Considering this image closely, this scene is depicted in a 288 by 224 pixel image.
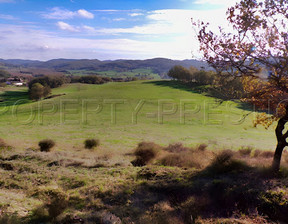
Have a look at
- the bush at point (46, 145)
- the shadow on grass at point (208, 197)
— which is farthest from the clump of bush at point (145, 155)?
the bush at point (46, 145)

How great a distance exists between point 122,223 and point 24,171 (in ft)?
22.4

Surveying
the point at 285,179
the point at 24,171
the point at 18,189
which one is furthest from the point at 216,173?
the point at 24,171

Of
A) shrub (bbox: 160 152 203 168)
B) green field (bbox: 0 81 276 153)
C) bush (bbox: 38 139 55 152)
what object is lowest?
green field (bbox: 0 81 276 153)

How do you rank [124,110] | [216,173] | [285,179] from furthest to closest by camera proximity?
1. [124,110]
2. [216,173]
3. [285,179]

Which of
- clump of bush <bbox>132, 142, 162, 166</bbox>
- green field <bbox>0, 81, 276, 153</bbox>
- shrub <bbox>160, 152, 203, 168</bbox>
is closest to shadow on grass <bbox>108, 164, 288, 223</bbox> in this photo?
shrub <bbox>160, 152, 203, 168</bbox>

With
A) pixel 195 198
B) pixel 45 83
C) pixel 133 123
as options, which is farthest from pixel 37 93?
pixel 195 198

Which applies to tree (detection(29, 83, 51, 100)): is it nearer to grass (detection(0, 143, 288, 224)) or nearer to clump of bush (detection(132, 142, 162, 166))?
grass (detection(0, 143, 288, 224))

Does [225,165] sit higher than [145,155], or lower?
higher

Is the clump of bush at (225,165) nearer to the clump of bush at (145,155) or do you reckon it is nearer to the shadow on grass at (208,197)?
the shadow on grass at (208,197)

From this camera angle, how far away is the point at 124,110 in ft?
151

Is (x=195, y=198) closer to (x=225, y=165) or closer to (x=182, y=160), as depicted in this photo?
(x=225, y=165)

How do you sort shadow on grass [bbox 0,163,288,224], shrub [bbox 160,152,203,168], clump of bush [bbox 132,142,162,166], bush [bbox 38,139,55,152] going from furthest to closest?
bush [bbox 38,139,55,152], clump of bush [bbox 132,142,162,166], shrub [bbox 160,152,203,168], shadow on grass [bbox 0,163,288,224]

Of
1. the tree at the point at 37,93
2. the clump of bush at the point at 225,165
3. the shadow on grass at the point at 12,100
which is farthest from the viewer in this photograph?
the tree at the point at 37,93

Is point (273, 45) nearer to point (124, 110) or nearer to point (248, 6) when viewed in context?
point (248, 6)
